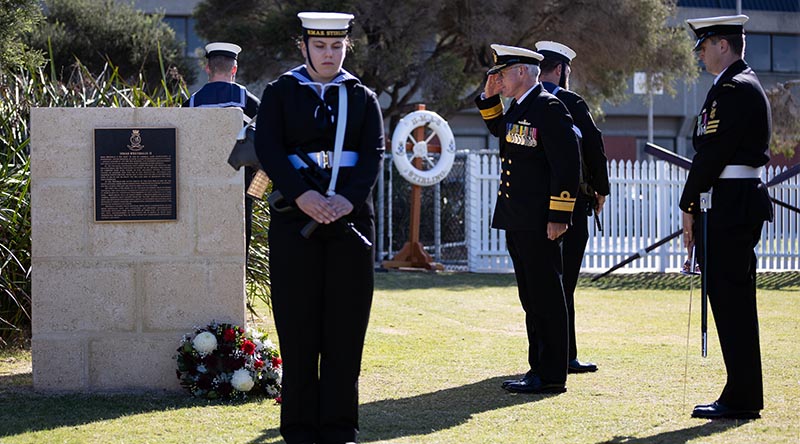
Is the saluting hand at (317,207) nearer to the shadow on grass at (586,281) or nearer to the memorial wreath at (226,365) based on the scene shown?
the memorial wreath at (226,365)

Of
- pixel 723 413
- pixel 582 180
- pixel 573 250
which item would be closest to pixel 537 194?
pixel 582 180

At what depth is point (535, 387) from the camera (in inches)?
248

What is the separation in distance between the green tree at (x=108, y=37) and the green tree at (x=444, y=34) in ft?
8.45

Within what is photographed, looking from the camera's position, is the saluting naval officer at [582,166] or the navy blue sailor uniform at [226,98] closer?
the saluting naval officer at [582,166]

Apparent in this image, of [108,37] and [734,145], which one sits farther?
[108,37]

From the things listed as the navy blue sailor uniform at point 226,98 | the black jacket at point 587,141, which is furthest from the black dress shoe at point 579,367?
the navy blue sailor uniform at point 226,98

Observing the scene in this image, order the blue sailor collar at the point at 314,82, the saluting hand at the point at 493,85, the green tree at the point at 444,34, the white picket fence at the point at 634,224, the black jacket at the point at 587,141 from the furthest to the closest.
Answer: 1. the green tree at the point at 444,34
2. the white picket fence at the point at 634,224
3. the black jacket at the point at 587,141
4. the saluting hand at the point at 493,85
5. the blue sailor collar at the point at 314,82

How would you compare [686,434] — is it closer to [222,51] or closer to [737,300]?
[737,300]

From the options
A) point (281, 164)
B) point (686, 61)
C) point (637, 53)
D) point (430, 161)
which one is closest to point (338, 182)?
point (281, 164)

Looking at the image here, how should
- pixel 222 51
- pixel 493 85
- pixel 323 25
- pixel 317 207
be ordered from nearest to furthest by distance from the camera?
pixel 317 207 → pixel 323 25 → pixel 493 85 → pixel 222 51

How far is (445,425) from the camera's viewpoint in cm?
545

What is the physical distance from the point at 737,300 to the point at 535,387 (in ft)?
4.57

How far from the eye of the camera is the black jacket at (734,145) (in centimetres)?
534

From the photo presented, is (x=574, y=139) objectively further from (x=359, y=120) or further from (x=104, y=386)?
(x=104, y=386)
